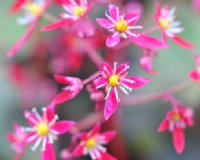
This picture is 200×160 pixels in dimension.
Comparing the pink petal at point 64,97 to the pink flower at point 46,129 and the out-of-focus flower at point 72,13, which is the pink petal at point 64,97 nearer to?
the pink flower at point 46,129

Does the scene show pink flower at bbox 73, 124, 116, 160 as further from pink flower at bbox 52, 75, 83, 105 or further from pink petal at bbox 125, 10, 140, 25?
pink petal at bbox 125, 10, 140, 25

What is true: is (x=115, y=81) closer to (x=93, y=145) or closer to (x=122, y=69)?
(x=122, y=69)

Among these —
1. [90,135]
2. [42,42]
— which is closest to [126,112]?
[42,42]

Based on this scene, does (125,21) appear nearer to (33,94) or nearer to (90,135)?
(90,135)

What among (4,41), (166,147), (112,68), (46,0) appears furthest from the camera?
(4,41)

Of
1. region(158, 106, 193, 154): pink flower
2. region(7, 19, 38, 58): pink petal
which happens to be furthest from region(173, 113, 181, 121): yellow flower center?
region(7, 19, 38, 58): pink petal

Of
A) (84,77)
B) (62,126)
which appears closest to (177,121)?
(62,126)

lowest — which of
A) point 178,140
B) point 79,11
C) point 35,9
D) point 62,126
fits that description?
point 178,140
